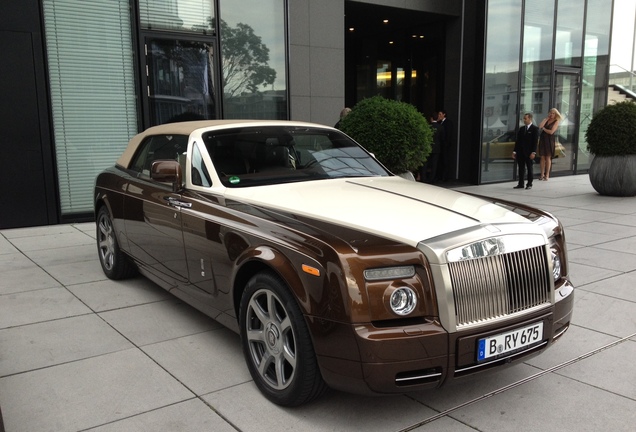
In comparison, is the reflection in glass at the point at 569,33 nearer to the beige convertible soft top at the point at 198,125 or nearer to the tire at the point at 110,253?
the beige convertible soft top at the point at 198,125

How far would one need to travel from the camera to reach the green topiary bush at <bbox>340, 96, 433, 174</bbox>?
25.2 ft

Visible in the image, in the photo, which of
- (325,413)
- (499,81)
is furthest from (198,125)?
(499,81)

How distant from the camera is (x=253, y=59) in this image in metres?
11.3

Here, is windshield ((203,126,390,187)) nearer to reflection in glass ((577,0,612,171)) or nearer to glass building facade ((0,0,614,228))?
glass building facade ((0,0,614,228))

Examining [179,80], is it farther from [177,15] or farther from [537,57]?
[537,57]

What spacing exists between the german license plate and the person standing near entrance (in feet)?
42.8

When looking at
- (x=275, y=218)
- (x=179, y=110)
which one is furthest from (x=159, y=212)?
(x=179, y=110)

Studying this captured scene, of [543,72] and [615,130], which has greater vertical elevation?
[543,72]

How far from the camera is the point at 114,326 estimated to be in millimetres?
4695

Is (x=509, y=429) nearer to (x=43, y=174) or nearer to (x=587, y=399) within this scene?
(x=587, y=399)

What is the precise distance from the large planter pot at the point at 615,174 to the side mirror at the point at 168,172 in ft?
36.1

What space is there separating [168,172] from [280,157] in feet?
2.88

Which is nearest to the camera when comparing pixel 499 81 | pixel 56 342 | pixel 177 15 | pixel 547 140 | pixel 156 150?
pixel 56 342

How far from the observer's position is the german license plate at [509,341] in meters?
2.95
